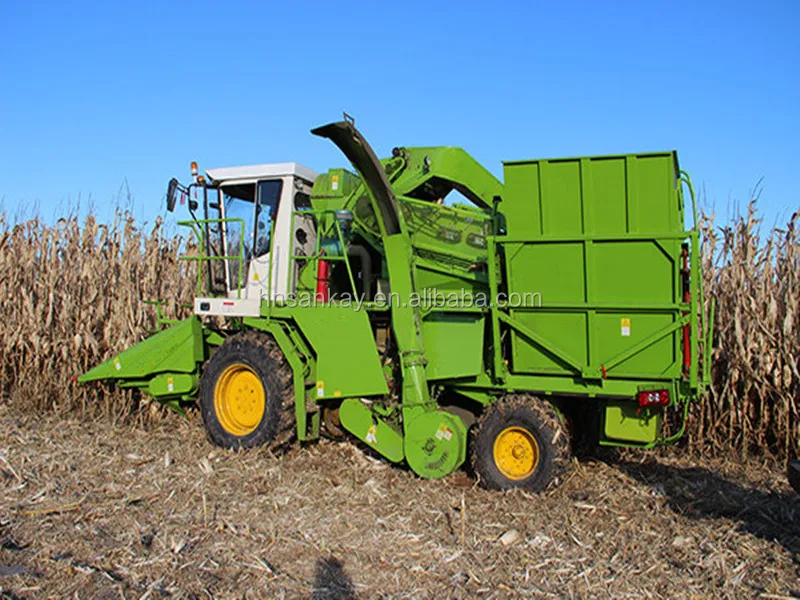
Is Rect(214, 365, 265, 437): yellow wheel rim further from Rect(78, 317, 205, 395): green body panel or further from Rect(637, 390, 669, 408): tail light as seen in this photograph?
Rect(637, 390, 669, 408): tail light

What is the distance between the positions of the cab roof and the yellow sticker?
11.2 feet

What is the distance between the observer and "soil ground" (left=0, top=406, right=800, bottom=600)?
3643 millimetres

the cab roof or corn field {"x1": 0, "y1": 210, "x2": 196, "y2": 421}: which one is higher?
the cab roof

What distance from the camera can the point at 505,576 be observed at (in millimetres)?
3840

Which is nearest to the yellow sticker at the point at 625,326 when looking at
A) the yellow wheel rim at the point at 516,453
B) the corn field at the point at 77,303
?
the yellow wheel rim at the point at 516,453

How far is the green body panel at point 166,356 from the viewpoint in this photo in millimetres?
6910

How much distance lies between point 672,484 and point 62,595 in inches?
181

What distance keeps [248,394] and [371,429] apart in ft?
4.41

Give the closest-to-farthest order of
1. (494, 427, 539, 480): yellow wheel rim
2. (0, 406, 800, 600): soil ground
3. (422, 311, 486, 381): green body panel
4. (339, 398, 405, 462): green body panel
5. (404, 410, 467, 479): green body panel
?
1. (0, 406, 800, 600): soil ground
2. (494, 427, 539, 480): yellow wheel rim
3. (404, 410, 467, 479): green body panel
4. (422, 311, 486, 381): green body panel
5. (339, 398, 405, 462): green body panel

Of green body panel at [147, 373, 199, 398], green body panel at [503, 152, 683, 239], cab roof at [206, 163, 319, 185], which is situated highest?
cab roof at [206, 163, 319, 185]

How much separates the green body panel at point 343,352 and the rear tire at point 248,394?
34 cm

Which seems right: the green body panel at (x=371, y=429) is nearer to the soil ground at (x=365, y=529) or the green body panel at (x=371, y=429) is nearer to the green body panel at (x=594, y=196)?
the soil ground at (x=365, y=529)

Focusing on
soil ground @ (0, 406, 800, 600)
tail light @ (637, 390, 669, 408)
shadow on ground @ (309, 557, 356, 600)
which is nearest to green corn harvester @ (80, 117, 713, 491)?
tail light @ (637, 390, 669, 408)

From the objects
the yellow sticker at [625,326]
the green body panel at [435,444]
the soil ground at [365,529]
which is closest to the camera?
the soil ground at [365,529]
